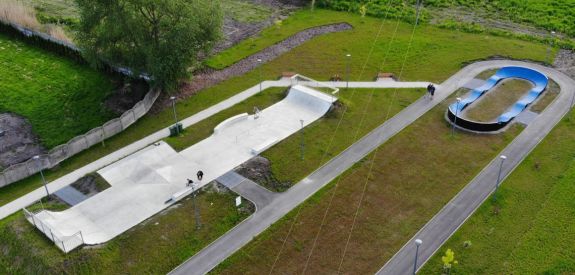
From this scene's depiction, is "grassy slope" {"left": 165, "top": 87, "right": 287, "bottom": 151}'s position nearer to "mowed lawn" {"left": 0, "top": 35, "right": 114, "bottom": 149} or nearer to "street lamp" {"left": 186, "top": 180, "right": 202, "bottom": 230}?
"street lamp" {"left": 186, "top": 180, "right": 202, "bottom": 230}

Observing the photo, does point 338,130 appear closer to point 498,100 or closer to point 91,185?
point 498,100

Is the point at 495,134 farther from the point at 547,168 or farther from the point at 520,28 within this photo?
the point at 520,28

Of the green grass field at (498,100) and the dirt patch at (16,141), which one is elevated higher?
the green grass field at (498,100)

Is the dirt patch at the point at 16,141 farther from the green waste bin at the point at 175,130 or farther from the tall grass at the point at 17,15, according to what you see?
the tall grass at the point at 17,15

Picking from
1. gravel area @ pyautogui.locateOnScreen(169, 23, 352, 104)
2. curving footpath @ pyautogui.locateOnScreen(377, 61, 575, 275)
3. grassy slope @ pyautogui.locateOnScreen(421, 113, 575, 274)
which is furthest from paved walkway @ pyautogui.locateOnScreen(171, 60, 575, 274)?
gravel area @ pyautogui.locateOnScreen(169, 23, 352, 104)

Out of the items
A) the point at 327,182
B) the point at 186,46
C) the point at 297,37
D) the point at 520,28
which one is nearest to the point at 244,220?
the point at 327,182

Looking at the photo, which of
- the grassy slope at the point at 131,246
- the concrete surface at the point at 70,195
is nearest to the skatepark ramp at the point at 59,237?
the grassy slope at the point at 131,246
